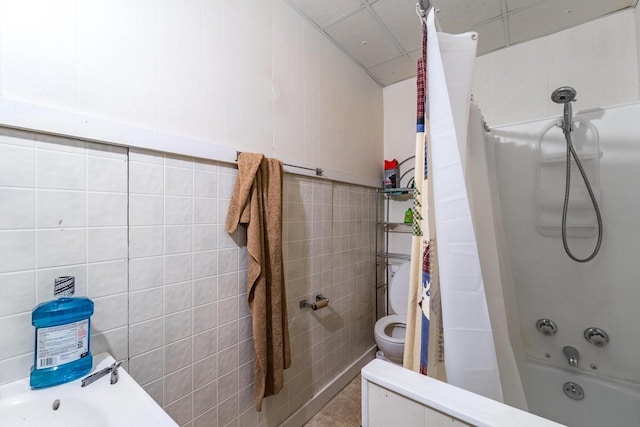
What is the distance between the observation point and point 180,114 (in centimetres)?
96

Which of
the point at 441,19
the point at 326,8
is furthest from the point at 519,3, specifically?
the point at 326,8

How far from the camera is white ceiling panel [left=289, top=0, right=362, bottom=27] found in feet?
4.57

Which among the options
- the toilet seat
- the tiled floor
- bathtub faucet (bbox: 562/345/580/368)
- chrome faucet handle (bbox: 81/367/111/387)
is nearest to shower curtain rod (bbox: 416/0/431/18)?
chrome faucet handle (bbox: 81/367/111/387)

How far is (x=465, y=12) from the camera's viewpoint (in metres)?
1.47

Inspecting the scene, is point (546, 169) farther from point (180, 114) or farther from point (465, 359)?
point (180, 114)

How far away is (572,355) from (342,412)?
1.33 meters

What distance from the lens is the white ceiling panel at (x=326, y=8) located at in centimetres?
A: 139

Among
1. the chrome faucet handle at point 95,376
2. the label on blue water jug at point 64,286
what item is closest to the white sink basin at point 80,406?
the chrome faucet handle at point 95,376

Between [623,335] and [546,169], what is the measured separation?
0.92 meters

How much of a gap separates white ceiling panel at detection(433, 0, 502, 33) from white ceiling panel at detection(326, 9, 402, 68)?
33 cm

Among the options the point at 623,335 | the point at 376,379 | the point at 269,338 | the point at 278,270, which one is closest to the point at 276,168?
the point at 278,270

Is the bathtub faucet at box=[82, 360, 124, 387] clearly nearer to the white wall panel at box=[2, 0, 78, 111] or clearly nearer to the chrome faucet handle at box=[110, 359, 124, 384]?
the chrome faucet handle at box=[110, 359, 124, 384]

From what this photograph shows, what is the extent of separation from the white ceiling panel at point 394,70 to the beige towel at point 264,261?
1.42 meters

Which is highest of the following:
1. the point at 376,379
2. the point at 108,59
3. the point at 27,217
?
the point at 108,59
